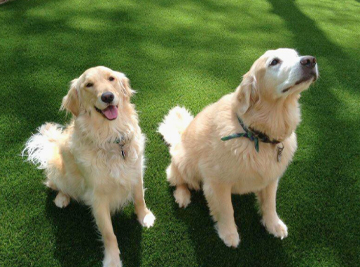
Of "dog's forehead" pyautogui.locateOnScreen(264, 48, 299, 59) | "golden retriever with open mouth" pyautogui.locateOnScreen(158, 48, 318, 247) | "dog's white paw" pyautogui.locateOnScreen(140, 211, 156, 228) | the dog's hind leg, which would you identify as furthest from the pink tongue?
"dog's forehead" pyautogui.locateOnScreen(264, 48, 299, 59)

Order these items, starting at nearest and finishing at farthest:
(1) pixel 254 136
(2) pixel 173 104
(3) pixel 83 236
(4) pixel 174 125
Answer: (1) pixel 254 136 < (3) pixel 83 236 < (4) pixel 174 125 < (2) pixel 173 104

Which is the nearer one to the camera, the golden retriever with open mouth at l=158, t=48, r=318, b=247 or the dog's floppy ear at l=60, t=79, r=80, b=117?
the golden retriever with open mouth at l=158, t=48, r=318, b=247

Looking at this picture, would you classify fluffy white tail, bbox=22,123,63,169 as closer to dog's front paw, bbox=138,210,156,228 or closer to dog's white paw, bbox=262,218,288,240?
dog's front paw, bbox=138,210,156,228

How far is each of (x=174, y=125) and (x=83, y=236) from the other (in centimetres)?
138

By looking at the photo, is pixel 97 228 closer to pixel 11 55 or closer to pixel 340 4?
pixel 11 55

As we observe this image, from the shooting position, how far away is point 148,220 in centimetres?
229

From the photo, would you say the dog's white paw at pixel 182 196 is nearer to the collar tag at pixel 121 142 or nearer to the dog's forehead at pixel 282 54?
the collar tag at pixel 121 142

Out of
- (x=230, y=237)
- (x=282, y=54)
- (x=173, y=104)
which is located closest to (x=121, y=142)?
(x=230, y=237)

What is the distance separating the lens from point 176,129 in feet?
9.43

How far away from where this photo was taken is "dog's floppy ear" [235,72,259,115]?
174 centimetres

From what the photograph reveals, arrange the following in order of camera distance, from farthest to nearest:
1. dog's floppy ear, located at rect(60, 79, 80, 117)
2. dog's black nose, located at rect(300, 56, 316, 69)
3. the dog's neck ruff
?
1. dog's floppy ear, located at rect(60, 79, 80, 117)
2. the dog's neck ruff
3. dog's black nose, located at rect(300, 56, 316, 69)

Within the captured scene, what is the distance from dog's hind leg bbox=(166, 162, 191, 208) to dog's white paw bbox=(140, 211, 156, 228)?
0.28 m

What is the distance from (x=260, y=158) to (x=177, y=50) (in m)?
3.10

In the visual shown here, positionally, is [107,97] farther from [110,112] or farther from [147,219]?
[147,219]
